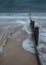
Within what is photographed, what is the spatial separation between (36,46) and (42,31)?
995mm

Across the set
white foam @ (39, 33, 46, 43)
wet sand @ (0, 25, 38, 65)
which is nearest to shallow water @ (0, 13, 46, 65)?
white foam @ (39, 33, 46, 43)

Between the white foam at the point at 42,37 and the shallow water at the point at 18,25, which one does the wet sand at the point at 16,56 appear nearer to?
the shallow water at the point at 18,25

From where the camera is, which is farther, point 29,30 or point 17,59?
point 29,30

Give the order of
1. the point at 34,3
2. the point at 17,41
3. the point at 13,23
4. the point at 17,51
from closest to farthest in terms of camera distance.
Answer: the point at 17,51 → the point at 17,41 → the point at 13,23 → the point at 34,3

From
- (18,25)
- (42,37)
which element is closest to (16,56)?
(42,37)

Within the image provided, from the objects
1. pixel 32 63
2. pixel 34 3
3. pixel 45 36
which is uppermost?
pixel 34 3

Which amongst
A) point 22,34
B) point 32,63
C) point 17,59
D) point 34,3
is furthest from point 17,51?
point 34,3

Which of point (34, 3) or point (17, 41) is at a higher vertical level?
point (34, 3)

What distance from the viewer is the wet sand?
2.74m

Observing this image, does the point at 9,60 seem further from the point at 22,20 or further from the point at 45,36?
the point at 22,20

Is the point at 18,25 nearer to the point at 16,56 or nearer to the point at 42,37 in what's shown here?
the point at 42,37

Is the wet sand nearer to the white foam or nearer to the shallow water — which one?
the shallow water

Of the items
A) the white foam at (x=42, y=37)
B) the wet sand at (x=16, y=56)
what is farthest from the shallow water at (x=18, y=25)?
the wet sand at (x=16, y=56)

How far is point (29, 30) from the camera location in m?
4.18
